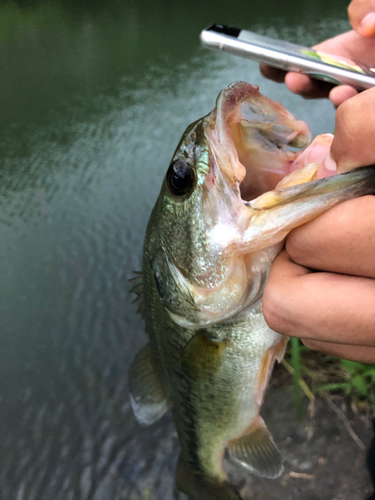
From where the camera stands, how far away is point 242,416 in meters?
0.69

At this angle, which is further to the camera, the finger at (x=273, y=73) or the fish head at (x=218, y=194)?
the finger at (x=273, y=73)

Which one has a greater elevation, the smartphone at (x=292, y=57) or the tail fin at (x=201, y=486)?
the smartphone at (x=292, y=57)

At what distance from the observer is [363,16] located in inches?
28.6

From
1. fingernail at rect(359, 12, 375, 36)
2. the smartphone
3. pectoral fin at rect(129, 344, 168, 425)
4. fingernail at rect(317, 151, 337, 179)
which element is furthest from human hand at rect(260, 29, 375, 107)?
pectoral fin at rect(129, 344, 168, 425)

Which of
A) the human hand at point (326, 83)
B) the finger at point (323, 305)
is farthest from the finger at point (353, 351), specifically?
the human hand at point (326, 83)

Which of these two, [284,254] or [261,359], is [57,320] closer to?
[261,359]

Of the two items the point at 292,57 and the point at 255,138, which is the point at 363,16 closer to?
the point at 292,57

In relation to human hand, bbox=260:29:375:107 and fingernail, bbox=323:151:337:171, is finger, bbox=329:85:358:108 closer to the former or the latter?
human hand, bbox=260:29:375:107

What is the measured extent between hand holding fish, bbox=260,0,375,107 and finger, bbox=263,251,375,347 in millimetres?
487

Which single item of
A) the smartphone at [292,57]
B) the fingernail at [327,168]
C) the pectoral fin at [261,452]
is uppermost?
the smartphone at [292,57]

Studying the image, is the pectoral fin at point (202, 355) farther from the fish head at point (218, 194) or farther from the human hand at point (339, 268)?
the human hand at point (339, 268)

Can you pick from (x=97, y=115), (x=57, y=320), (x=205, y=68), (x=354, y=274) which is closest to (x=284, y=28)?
(x=205, y=68)

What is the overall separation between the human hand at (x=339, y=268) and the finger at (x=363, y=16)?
0.58 meters

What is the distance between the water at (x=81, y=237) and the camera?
1.03m
